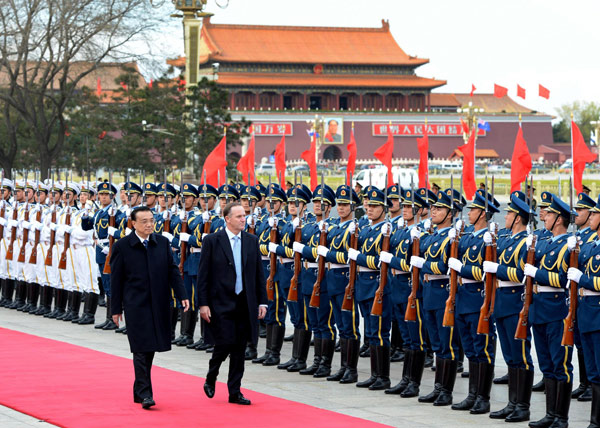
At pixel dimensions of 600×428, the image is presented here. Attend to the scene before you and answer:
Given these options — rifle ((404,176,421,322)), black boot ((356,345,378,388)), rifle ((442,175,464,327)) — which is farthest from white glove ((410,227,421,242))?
black boot ((356,345,378,388))

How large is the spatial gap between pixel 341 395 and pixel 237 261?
4.11 ft

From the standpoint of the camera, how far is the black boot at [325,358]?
8.48 meters

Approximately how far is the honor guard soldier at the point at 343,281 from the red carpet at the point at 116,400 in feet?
3.16

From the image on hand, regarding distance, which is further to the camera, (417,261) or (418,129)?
(418,129)

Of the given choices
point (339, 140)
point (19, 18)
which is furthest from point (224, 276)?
point (339, 140)

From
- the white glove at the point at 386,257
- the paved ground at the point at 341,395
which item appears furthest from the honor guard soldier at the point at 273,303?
the white glove at the point at 386,257

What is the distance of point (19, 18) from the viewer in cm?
2225

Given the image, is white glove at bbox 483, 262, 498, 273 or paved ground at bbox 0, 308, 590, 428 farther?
white glove at bbox 483, 262, 498, 273

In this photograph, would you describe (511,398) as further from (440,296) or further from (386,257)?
(386,257)

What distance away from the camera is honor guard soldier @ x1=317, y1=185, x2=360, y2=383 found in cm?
826

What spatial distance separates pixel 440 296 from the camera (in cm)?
756

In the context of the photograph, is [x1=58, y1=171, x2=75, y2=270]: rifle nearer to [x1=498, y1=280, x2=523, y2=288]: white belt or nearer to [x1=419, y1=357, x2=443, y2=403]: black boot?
[x1=419, y1=357, x2=443, y2=403]: black boot

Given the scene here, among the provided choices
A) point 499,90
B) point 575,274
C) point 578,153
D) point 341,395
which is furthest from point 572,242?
point 499,90

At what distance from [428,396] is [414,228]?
1.17 meters
